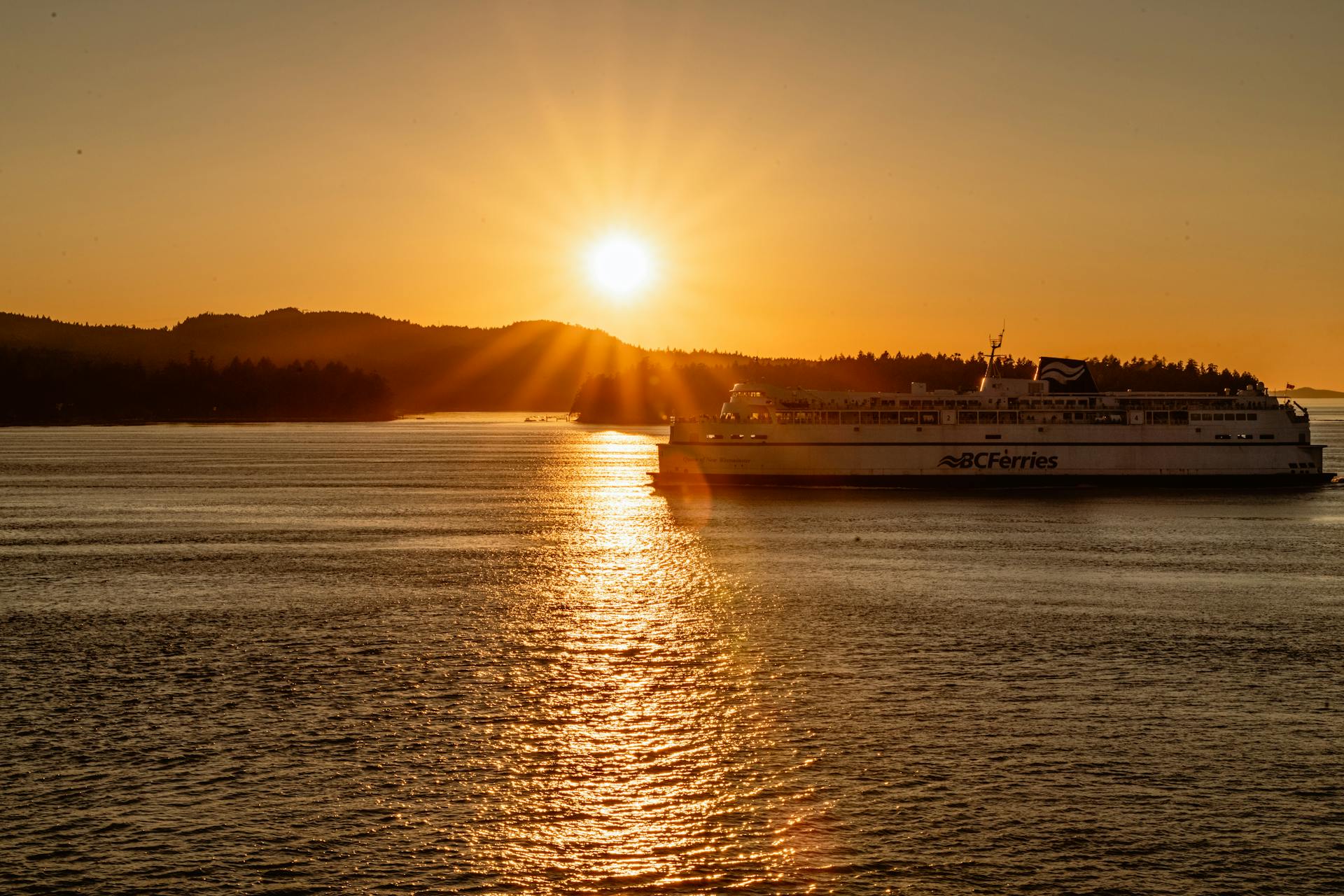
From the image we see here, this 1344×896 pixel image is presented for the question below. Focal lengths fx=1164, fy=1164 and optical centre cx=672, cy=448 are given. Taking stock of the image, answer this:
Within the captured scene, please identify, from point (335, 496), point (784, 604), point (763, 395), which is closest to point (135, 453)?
point (335, 496)

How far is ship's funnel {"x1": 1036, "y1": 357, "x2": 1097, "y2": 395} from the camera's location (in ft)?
309

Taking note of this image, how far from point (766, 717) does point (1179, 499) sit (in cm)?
6826

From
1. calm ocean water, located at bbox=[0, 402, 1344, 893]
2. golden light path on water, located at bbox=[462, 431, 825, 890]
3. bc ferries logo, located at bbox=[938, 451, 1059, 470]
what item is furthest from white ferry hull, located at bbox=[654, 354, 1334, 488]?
golden light path on water, located at bbox=[462, 431, 825, 890]

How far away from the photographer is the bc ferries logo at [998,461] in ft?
286

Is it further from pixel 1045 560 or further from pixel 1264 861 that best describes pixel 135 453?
pixel 1264 861

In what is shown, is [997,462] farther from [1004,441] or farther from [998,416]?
[998,416]

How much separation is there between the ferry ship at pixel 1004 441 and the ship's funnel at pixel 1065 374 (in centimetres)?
519

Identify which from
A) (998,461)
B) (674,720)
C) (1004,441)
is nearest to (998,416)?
(1004,441)

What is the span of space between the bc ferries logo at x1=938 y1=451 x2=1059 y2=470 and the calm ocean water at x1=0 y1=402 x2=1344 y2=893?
3451cm

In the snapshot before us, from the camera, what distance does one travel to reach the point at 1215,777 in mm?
19031

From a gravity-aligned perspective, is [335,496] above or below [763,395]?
below

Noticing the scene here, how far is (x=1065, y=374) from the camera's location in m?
94.5

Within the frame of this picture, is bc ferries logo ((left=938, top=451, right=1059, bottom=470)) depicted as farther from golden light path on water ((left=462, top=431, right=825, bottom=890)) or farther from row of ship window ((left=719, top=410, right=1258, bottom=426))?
golden light path on water ((left=462, top=431, right=825, bottom=890))

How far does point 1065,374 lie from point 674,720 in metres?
79.5
